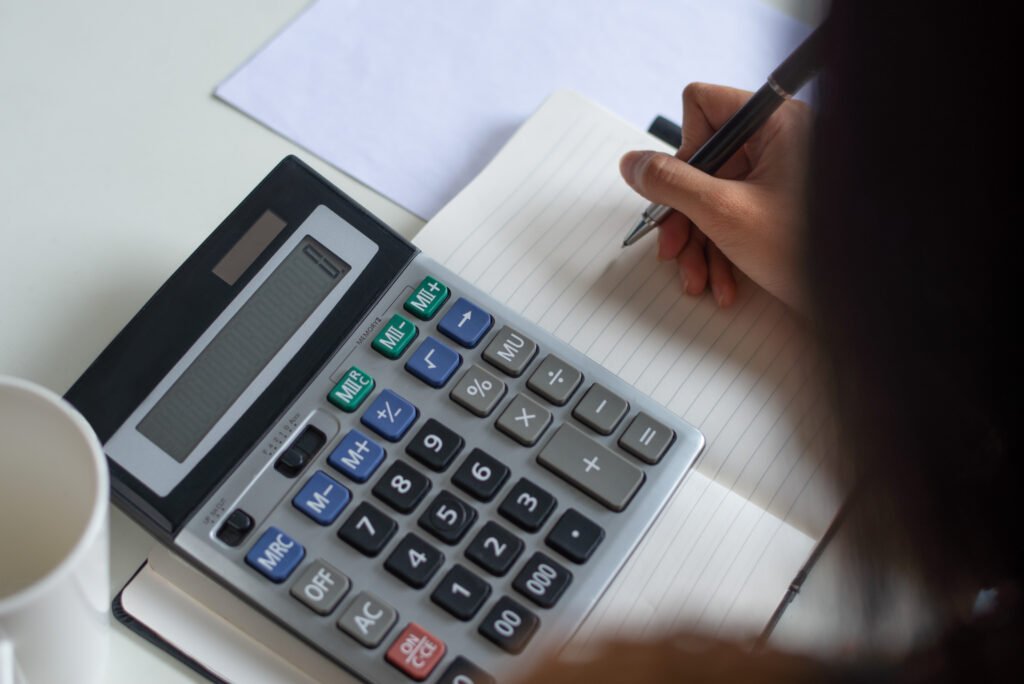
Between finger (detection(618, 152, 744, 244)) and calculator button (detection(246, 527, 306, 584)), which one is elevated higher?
finger (detection(618, 152, 744, 244))

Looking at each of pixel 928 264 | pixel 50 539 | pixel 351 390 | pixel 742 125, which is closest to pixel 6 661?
pixel 50 539

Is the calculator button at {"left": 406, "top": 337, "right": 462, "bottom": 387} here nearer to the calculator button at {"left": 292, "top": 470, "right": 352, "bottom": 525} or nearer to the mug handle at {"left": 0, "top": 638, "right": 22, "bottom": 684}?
the calculator button at {"left": 292, "top": 470, "right": 352, "bottom": 525}

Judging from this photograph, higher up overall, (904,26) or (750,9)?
(750,9)

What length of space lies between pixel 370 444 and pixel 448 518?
0.14 feet

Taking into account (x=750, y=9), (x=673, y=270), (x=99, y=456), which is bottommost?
(x=99, y=456)

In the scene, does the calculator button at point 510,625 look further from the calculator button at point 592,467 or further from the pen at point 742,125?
the pen at point 742,125

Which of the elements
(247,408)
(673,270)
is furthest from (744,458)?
(247,408)

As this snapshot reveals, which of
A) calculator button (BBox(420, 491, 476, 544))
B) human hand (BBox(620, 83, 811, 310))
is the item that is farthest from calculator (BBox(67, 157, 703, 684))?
human hand (BBox(620, 83, 811, 310))

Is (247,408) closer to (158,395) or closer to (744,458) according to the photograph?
(158,395)

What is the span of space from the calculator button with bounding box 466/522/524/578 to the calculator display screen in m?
0.11

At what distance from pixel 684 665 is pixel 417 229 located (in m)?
0.31

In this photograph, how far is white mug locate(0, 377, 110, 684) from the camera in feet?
1.04

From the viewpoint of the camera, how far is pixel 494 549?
1.32ft

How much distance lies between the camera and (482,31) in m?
0.61
